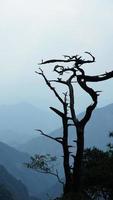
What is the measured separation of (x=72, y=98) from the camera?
1550 cm

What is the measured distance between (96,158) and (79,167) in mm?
19526

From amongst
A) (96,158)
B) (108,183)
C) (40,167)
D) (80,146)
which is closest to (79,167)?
(80,146)

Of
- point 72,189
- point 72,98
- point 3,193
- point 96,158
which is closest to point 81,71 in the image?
point 72,98

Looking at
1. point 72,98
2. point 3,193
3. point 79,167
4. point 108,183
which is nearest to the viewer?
point 79,167

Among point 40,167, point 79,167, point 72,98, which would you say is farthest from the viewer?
point 40,167

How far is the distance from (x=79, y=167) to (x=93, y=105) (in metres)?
2.11

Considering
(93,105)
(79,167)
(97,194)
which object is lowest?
(97,194)

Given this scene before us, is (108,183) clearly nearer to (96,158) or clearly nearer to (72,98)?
(96,158)

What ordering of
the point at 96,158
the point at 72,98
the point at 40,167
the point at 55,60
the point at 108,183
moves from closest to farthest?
the point at 55,60 < the point at 72,98 < the point at 108,183 < the point at 40,167 < the point at 96,158

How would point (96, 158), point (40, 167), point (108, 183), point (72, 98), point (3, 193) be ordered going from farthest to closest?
point (3, 193) < point (96, 158) < point (40, 167) < point (108, 183) < point (72, 98)

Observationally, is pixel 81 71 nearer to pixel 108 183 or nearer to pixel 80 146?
pixel 80 146

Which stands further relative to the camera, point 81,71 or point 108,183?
point 108,183

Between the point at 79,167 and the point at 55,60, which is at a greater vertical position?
the point at 55,60

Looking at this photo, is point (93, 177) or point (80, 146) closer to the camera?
point (80, 146)
